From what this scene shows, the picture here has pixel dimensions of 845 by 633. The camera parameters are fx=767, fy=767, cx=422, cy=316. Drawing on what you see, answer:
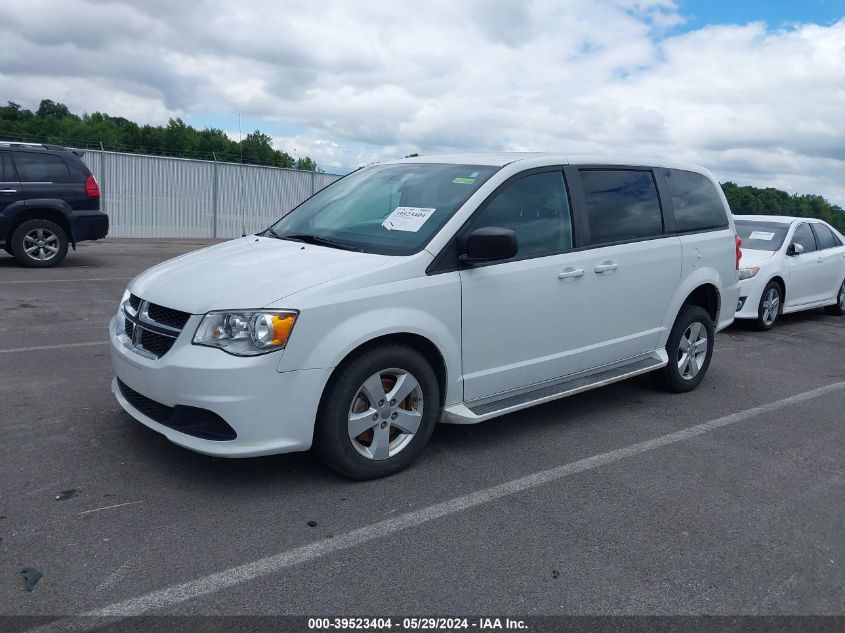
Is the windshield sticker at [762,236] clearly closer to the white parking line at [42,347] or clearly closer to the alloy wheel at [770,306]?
the alloy wheel at [770,306]

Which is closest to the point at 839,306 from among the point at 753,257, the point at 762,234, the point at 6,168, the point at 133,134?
the point at 762,234

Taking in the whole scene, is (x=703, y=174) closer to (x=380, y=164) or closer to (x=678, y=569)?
(x=380, y=164)

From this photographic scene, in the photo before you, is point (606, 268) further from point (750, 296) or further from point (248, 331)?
point (750, 296)

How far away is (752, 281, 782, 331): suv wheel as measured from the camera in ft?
32.0

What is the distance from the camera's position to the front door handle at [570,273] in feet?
16.1

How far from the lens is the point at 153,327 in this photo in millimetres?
4020

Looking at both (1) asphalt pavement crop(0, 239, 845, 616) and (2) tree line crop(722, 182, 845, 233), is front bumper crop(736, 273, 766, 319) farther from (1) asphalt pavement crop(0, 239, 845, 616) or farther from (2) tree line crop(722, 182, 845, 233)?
(1) asphalt pavement crop(0, 239, 845, 616)

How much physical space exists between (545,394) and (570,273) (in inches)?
31.4

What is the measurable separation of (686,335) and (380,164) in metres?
2.79

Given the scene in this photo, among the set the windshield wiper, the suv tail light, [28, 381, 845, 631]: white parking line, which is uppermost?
the suv tail light

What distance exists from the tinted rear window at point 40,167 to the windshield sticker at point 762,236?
33.8 feet

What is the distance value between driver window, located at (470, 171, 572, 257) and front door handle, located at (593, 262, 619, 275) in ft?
0.90

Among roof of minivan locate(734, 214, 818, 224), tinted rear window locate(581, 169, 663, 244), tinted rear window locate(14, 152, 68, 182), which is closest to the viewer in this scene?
tinted rear window locate(581, 169, 663, 244)

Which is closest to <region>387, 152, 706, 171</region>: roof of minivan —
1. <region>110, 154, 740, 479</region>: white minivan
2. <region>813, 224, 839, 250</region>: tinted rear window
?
<region>110, 154, 740, 479</region>: white minivan
